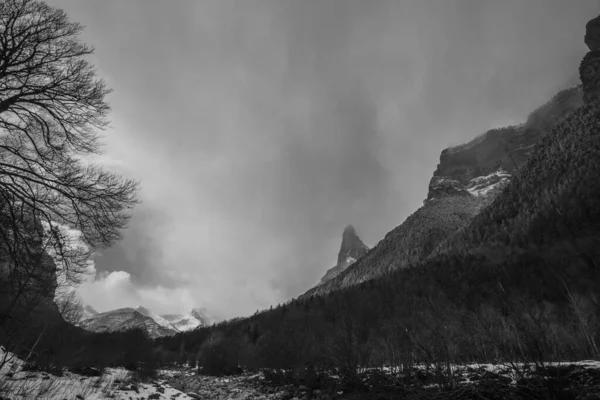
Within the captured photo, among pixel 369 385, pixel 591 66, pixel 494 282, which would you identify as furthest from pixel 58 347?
pixel 591 66

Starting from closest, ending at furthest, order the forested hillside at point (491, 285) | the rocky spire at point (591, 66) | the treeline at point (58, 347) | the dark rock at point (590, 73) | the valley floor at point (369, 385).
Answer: the valley floor at point (369, 385) → the treeline at point (58, 347) → the forested hillside at point (491, 285) → the rocky spire at point (591, 66) → the dark rock at point (590, 73)

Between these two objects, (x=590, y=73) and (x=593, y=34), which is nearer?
(x=590, y=73)

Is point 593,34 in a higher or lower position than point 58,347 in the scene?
higher

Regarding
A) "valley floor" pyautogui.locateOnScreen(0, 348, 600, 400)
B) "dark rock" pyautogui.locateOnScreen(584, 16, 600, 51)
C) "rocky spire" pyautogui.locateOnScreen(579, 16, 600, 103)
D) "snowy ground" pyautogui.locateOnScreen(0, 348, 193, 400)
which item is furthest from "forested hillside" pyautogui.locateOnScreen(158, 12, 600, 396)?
"dark rock" pyautogui.locateOnScreen(584, 16, 600, 51)

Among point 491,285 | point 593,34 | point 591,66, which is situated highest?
point 593,34

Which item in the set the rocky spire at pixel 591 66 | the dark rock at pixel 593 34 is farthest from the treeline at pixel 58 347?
the dark rock at pixel 593 34

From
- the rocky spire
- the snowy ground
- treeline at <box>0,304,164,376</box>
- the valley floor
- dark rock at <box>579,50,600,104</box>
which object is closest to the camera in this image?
the valley floor

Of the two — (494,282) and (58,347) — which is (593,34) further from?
(58,347)

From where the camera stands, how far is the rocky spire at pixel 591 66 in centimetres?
12890

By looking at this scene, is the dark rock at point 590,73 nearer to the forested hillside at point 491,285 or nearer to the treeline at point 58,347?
the forested hillside at point 491,285

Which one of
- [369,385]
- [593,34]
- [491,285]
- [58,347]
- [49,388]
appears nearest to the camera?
[49,388]

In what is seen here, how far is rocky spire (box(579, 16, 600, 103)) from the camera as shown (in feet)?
423

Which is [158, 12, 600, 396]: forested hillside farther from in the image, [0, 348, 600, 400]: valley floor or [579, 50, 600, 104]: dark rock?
[579, 50, 600, 104]: dark rock

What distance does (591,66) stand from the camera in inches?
5423
